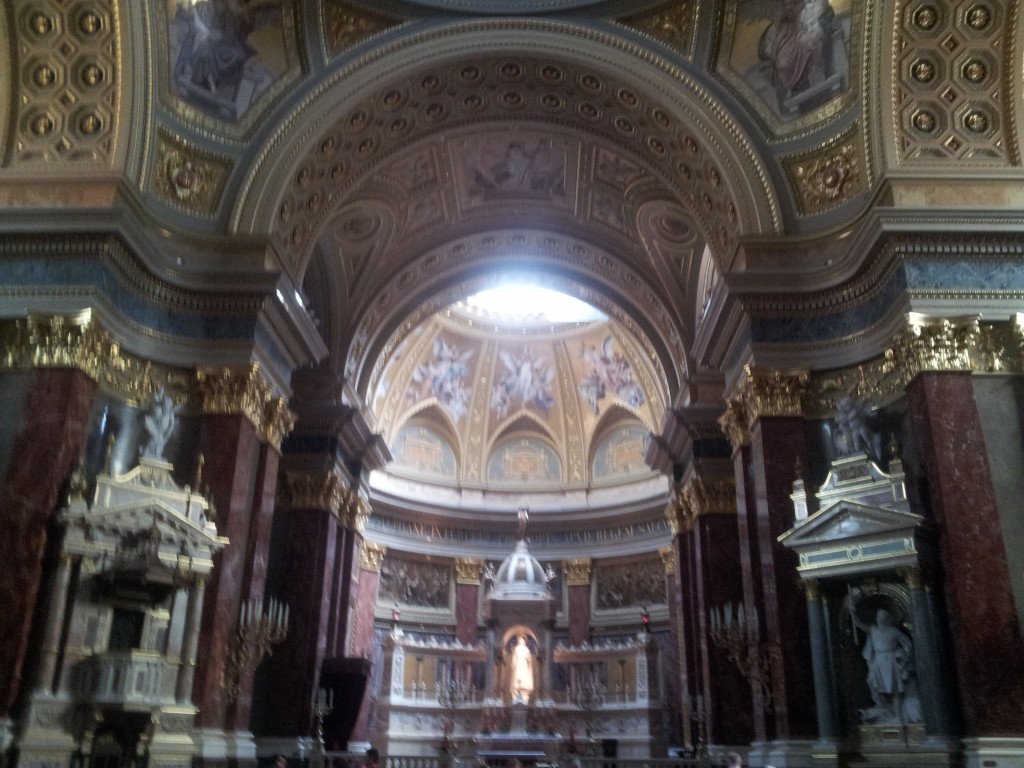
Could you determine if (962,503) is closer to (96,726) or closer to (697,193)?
(697,193)

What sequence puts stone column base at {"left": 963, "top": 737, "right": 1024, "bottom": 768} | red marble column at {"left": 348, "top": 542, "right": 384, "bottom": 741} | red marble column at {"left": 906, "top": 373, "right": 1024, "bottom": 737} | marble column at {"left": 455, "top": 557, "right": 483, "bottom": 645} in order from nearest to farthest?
stone column base at {"left": 963, "top": 737, "right": 1024, "bottom": 768} → red marble column at {"left": 906, "top": 373, "right": 1024, "bottom": 737} → red marble column at {"left": 348, "top": 542, "right": 384, "bottom": 741} → marble column at {"left": 455, "top": 557, "right": 483, "bottom": 645}

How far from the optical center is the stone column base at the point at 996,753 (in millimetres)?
9188

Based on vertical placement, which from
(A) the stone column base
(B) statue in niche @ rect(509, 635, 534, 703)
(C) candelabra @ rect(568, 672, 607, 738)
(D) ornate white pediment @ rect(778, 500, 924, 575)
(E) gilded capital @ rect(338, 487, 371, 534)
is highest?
(E) gilded capital @ rect(338, 487, 371, 534)

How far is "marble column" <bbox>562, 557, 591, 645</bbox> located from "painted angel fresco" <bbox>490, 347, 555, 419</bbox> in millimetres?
5482

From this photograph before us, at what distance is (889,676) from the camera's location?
1038cm

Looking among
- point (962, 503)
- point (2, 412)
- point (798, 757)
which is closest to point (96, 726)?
point (2, 412)

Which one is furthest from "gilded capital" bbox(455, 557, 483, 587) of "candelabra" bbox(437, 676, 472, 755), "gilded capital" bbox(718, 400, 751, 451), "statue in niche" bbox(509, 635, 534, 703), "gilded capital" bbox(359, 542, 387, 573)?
"gilded capital" bbox(718, 400, 751, 451)

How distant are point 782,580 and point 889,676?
5.96 ft

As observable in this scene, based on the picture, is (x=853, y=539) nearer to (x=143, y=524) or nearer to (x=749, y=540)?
(x=749, y=540)

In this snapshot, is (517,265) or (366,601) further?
(366,601)

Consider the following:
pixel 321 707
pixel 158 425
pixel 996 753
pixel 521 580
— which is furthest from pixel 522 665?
pixel 996 753

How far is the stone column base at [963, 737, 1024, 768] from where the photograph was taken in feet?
30.1

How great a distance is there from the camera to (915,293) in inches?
443

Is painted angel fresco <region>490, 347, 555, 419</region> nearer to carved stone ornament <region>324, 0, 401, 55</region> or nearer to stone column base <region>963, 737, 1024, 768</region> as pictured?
carved stone ornament <region>324, 0, 401, 55</region>
